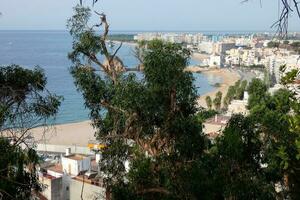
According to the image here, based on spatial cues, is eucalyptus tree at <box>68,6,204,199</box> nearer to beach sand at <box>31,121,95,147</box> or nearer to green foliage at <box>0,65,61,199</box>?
green foliage at <box>0,65,61,199</box>

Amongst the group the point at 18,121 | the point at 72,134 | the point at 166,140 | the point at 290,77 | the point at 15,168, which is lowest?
the point at 72,134

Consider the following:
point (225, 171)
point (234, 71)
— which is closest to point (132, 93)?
point (225, 171)

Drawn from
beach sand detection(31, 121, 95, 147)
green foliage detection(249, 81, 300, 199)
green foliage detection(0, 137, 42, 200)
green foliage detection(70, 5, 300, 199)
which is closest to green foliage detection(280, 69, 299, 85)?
green foliage detection(249, 81, 300, 199)

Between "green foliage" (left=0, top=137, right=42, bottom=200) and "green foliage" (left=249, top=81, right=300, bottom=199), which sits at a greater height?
"green foliage" (left=0, top=137, right=42, bottom=200)

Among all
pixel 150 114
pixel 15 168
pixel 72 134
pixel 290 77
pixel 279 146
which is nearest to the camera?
pixel 290 77

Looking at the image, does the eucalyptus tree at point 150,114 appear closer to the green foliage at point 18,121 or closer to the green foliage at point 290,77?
the green foliage at point 18,121

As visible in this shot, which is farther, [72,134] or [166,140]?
[72,134]

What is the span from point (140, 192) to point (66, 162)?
706 cm

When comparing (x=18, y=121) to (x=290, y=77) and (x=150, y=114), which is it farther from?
(x=150, y=114)

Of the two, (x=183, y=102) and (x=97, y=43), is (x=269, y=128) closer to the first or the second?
(x=183, y=102)

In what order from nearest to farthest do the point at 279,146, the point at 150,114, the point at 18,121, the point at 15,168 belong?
1. the point at 18,121
2. the point at 15,168
3. the point at 279,146
4. the point at 150,114

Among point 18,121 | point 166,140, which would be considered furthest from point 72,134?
point 18,121

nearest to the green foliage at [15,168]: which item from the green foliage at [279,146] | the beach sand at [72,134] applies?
the green foliage at [279,146]

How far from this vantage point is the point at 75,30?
4.33 m
